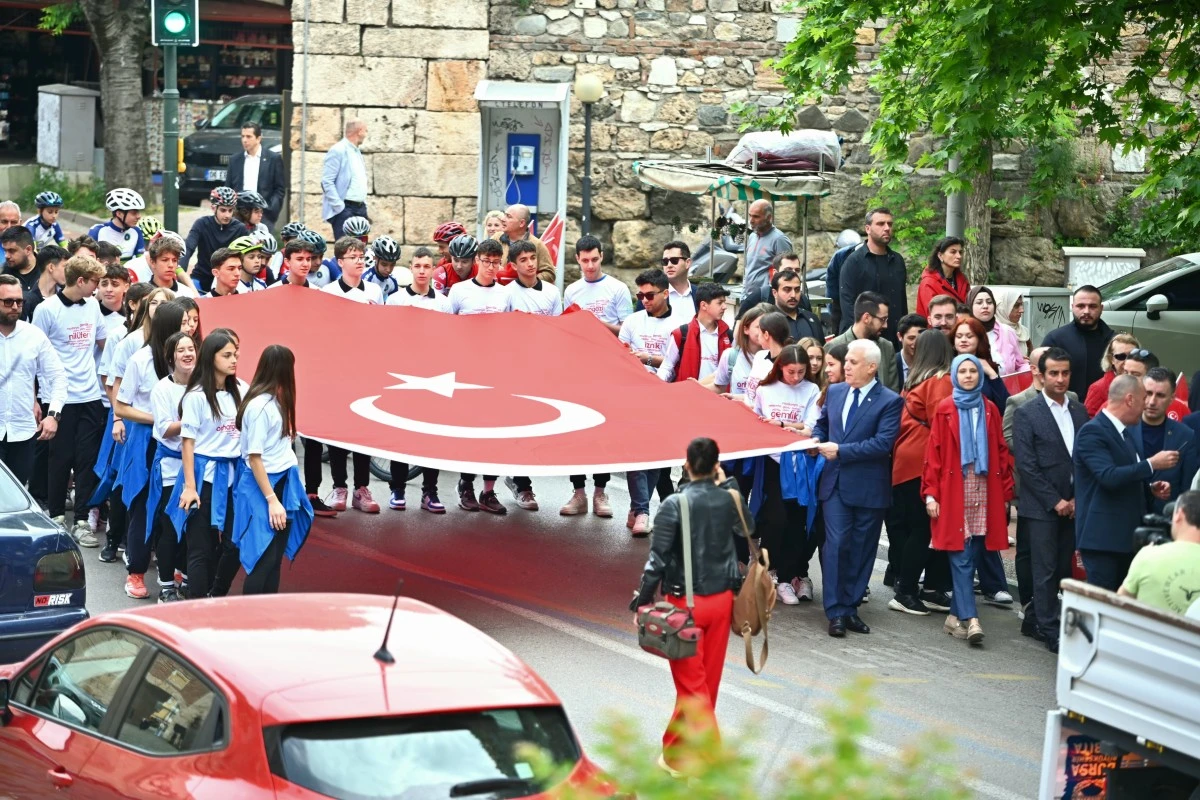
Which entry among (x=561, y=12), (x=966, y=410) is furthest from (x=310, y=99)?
(x=966, y=410)

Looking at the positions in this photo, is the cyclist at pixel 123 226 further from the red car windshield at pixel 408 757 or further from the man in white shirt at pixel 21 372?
the red car windshield at pixel 408 757

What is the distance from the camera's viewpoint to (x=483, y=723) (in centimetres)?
532

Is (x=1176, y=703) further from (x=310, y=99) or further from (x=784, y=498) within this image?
(x=310, y=99)

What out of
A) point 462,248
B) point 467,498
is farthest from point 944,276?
point 467,498

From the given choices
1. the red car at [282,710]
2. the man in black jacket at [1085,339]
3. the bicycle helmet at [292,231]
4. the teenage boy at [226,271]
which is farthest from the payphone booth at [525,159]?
the red car at [282,710]

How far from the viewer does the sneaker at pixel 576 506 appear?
13320 millimetres

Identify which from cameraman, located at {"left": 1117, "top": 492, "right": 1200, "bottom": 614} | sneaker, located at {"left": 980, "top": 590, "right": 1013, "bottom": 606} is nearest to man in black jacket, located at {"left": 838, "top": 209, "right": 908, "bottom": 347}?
sneaker, located at {"left": 980, "top": 590, "right": 1013, "bottom": 606}

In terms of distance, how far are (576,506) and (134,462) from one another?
3707 millimetres

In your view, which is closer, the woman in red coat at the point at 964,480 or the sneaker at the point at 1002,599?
the woman in red coat at the point at 964,480

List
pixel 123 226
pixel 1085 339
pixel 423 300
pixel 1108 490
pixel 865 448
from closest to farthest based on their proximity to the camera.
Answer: pixel 1108 490
pixel 865 448
pixel 1085 339
pixel 423 300
pixel 123 226

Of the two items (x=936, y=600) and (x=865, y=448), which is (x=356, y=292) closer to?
(x=865, y=448)

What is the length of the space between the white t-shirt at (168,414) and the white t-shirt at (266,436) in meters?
0.71

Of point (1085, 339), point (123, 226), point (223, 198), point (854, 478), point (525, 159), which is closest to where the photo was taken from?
point (854, 478)

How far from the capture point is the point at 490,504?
1332cm
